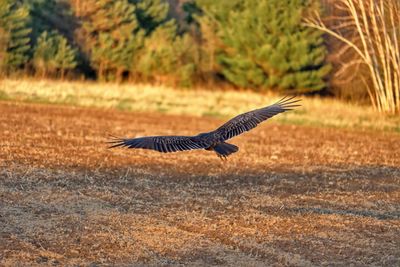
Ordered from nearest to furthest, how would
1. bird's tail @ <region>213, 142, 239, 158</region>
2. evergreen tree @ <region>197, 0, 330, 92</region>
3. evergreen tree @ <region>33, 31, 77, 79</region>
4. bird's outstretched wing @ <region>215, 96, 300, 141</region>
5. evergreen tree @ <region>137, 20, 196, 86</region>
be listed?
1. bird's tail @ <region>213, 142, 239, 158</region>
2. bird's outstretched wing @ <region>215, 96, 300, 141</region>
3. evergreen tree @ <region>197, 0, 330, 92</region>
4. evergreen tree @ <region>33, 31, 77, 79</region>
5. evergreen tree @ <region>137, 20, 196, 86</region>

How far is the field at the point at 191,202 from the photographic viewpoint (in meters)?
7.79

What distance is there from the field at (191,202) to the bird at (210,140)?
106 cm

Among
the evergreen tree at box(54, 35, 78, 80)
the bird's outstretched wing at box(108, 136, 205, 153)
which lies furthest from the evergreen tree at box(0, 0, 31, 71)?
the bird's outstretched wing at box(108, 136, 205, 153)

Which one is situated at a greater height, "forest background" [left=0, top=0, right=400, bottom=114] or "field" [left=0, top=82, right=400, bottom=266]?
"forest background" [left=0, top=0, right=400, bottom=114]

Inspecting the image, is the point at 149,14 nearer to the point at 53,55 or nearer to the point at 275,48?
the point at 53,55

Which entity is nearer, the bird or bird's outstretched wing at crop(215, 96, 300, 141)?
the bird

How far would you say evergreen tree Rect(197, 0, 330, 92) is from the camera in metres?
31.7

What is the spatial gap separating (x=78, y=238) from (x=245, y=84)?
2643 cm

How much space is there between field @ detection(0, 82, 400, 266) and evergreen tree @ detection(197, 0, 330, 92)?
42.4ft

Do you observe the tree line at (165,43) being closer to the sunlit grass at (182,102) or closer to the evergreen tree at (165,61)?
the evergreen tree at (165,61)

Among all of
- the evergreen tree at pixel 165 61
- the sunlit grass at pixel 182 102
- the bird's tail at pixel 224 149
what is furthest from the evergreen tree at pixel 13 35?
the bird's tail at pixel 224 149

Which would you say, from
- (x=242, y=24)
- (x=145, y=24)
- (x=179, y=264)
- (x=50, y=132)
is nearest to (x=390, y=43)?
(x=242, y=24)

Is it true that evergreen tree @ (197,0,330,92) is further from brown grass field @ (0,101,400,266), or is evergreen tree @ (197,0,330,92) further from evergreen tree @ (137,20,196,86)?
brown grass field @ (0,101,400,266)

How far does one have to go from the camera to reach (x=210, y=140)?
766cm
